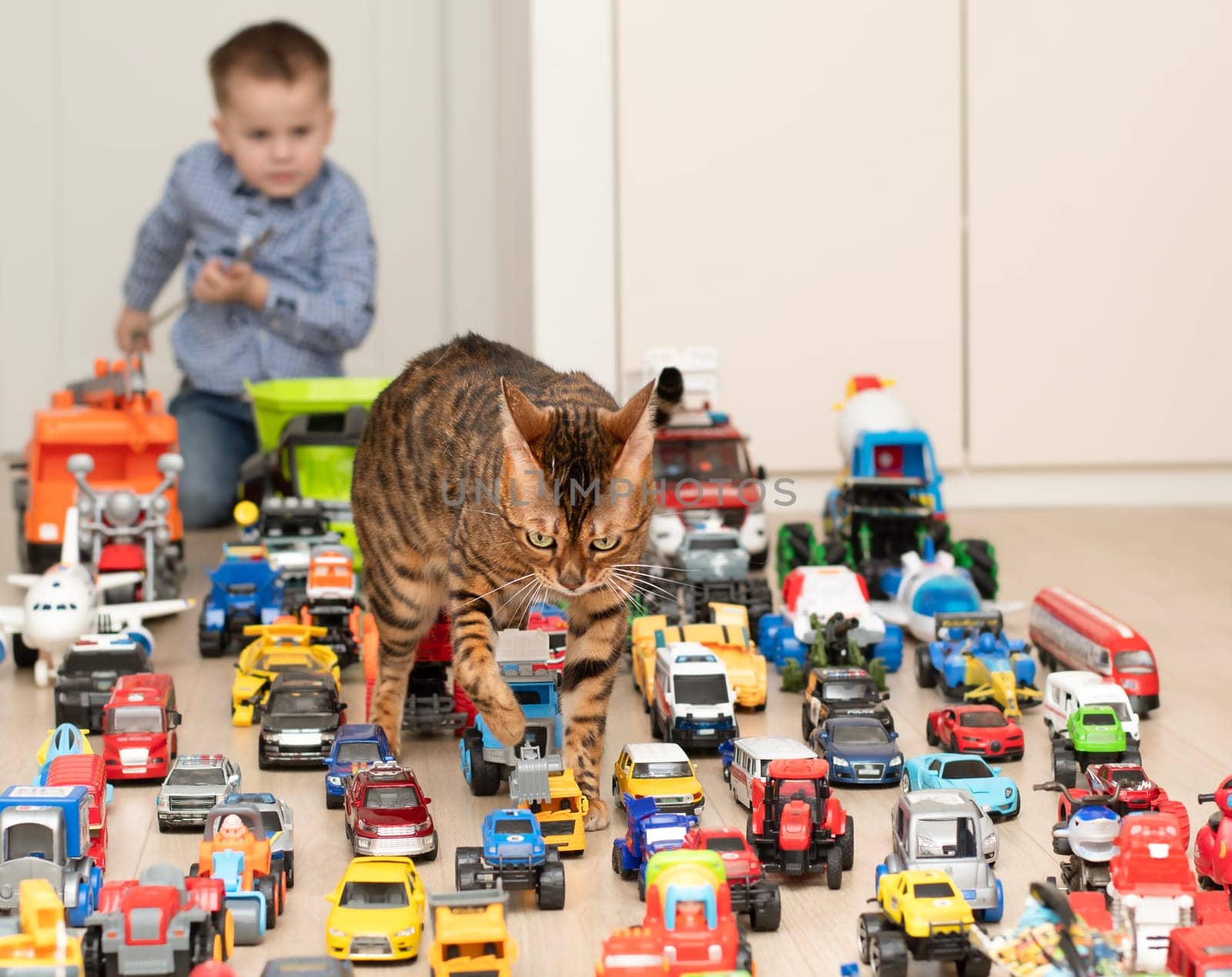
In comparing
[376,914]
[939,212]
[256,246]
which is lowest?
[376,914]

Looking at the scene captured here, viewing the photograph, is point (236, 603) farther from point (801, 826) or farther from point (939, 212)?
point (939, 212)

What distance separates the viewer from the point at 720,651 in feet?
10.1

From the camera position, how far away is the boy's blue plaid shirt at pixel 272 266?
205 inches

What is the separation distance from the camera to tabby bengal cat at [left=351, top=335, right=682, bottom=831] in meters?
2.35

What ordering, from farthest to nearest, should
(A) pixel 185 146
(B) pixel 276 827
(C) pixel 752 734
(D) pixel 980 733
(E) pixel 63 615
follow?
(A) pixel 185 146
(E) pixel 63 615
(C) pixel 752 734
(D) pixel 980 733
(B) pixel 276 827

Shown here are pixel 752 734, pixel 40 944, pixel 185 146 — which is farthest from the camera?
pixel 185 146

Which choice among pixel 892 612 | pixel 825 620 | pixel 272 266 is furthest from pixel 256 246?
pixel 825 620

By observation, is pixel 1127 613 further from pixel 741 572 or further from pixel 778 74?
pixel 778 74

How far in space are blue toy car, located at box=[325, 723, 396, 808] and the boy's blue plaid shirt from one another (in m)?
2.85

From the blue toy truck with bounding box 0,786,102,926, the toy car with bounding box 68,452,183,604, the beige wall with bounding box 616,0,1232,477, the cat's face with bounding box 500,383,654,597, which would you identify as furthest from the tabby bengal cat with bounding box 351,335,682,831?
the beige wall with bounding box 616,0,1232,477

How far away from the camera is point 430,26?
6125 mm

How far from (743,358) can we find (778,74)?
38.1 inches

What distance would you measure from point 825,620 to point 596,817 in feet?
3.33

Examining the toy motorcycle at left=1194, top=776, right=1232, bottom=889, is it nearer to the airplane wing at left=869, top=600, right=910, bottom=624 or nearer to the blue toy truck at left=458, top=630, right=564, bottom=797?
the blue toy truck at left=458, top=630, right=564, bottom=797
